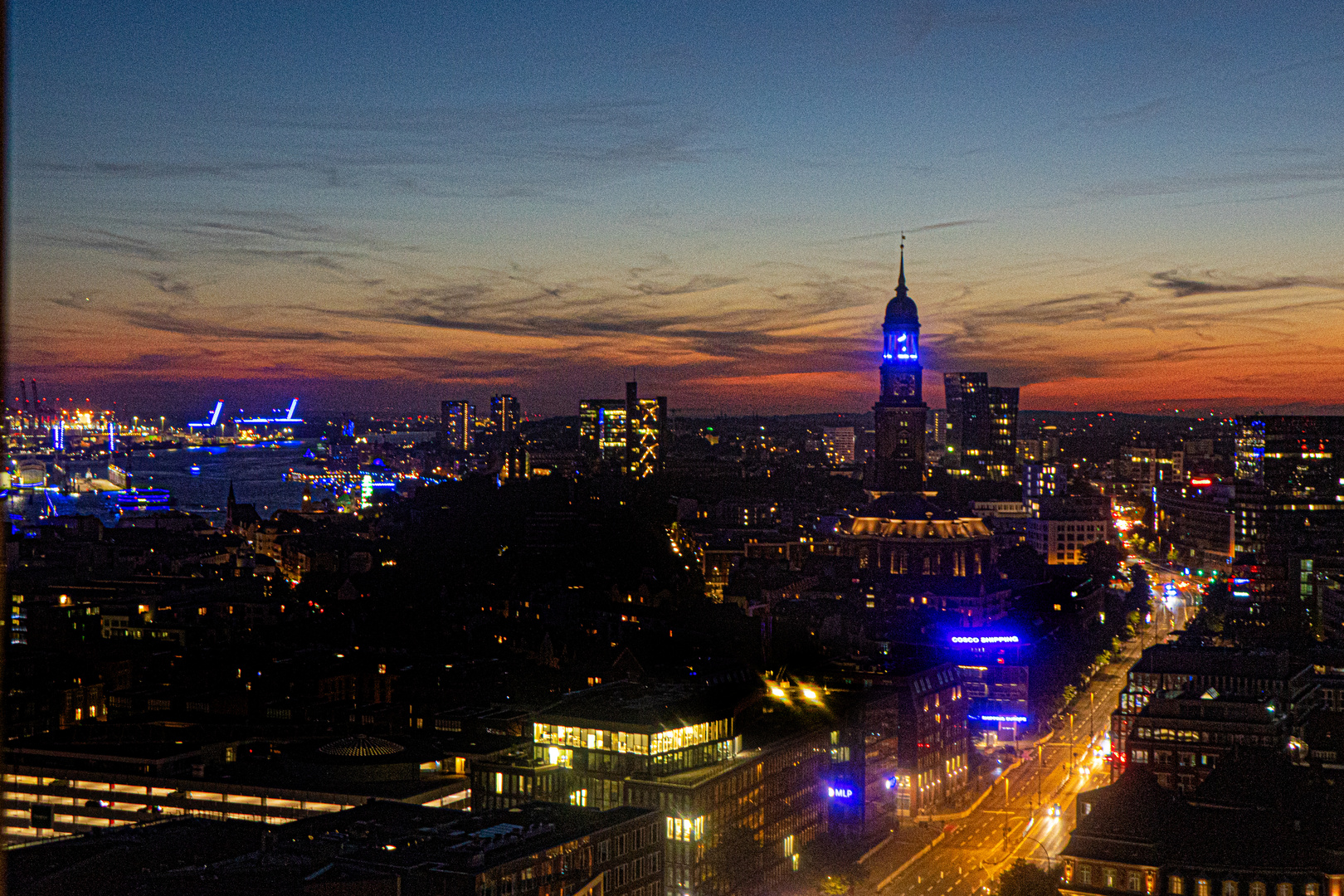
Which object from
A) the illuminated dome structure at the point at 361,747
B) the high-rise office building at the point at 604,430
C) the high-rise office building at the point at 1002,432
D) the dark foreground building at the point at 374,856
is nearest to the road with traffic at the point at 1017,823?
the dark foreground building at the point at 374,856

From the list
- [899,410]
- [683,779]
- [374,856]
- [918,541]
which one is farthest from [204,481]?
[374,856]

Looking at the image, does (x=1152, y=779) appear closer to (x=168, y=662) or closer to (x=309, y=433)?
(x=168, y=662)

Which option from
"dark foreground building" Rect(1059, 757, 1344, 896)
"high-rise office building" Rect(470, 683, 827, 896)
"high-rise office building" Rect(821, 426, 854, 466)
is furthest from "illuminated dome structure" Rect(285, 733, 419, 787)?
"high-rise office building" Rect(821, 426, 854, 466)

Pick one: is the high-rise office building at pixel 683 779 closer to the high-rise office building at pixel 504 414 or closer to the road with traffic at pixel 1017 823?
the road with traffic at pixel 1017 823

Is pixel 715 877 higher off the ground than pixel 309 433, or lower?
lower

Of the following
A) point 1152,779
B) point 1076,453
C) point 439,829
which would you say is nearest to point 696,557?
point 1152,779

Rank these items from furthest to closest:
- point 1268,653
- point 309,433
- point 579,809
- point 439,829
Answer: point 309,433
point 1268,653
point 579,809
point 439,829

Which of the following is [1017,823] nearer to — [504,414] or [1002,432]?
[1002,432]

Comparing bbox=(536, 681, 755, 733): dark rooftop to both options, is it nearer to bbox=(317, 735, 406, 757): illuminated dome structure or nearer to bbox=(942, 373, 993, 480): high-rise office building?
bbox=(317, 735, 406, 757): illuminated dome structure
